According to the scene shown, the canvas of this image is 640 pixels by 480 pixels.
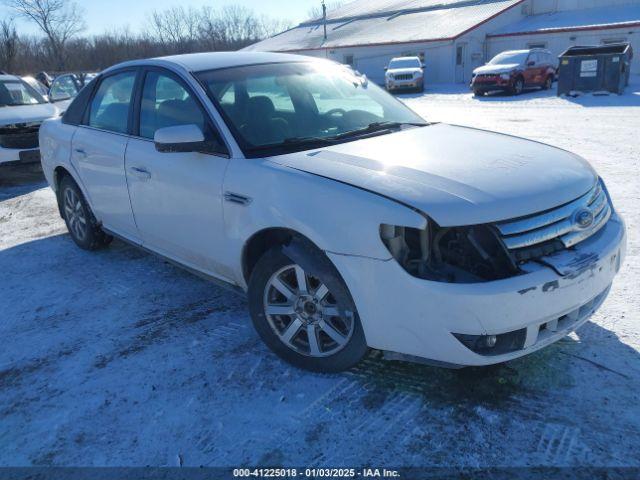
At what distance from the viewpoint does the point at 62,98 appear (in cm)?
1002

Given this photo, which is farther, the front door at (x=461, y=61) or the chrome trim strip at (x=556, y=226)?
the front door at (x=461, y=61)

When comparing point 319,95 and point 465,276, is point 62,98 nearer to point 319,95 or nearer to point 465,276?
point 319,95

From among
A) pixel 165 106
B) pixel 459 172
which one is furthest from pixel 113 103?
pixel 459 172

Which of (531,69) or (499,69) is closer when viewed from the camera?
(499,69)

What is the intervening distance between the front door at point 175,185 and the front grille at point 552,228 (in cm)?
167

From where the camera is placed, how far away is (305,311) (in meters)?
2.94

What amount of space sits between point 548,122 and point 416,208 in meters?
11.4

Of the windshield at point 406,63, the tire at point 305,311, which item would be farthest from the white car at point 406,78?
the tire at point 305,311

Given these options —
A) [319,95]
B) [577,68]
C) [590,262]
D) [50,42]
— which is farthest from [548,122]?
[50,42]

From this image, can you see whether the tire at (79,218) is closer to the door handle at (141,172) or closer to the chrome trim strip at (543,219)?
the door handle at (141,172)

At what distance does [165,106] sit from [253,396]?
84.4 inches

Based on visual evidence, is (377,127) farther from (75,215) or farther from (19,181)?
(19,181)

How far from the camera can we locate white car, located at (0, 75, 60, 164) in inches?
327

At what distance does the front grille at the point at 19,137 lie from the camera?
8.32m
